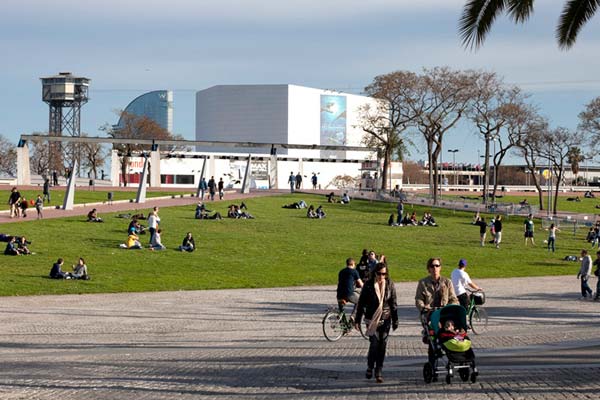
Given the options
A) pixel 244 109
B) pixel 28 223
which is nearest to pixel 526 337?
pixel 28 223

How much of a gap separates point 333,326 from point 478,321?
335 centimetres

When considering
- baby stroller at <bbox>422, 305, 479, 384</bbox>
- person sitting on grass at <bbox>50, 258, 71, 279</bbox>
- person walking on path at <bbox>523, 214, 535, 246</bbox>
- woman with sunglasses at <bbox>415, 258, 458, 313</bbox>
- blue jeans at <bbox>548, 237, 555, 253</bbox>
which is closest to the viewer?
baby stroller at <bbox>422, 305, 479, 384</bbox>

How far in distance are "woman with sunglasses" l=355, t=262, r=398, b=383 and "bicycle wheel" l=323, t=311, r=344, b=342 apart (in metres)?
5.75

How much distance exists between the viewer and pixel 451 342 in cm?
1053

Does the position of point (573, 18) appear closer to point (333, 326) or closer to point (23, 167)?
point (333, 326)

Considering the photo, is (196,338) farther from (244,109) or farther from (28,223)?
(244,109)

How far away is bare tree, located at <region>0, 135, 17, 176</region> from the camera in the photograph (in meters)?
109

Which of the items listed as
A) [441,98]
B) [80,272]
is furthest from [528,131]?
[80,272]

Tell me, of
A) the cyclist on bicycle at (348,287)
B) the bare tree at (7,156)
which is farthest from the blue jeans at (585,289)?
the bare tree at (7,156)

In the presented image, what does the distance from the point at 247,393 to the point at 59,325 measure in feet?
31.7

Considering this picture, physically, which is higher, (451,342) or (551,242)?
(451,342)

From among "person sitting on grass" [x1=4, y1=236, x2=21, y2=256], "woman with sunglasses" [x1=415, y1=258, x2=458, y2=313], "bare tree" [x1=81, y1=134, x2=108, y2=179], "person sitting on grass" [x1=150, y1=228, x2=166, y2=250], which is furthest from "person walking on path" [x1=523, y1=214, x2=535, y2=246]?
"bare tree" [x1=81, y1=134, x2=108, y2=179]

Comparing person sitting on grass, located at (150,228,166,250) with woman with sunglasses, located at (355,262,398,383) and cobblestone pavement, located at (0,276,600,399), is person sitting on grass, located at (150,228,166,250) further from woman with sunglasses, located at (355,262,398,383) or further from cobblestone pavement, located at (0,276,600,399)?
woman with sunglasses, located at (355,262,398,383)

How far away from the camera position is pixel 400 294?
26.4 m
